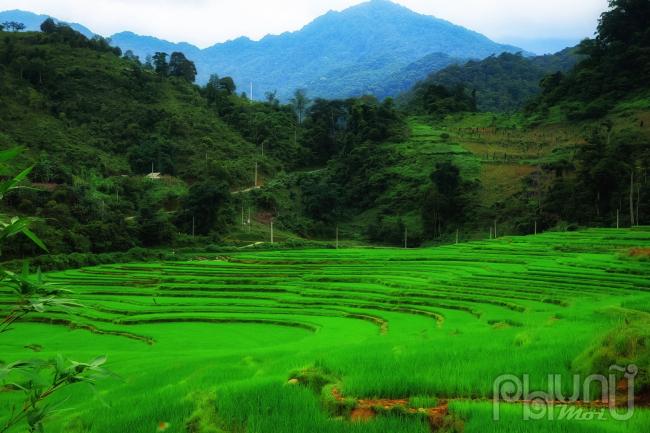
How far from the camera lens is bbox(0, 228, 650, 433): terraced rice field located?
14.8 ft

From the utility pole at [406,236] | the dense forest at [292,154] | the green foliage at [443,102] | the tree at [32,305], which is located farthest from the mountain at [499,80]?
the tree at [32,305]

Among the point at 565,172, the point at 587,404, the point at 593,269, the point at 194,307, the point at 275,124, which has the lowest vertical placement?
the point at 194,307

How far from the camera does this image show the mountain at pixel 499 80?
109312 millimetres

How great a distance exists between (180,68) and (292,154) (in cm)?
2863

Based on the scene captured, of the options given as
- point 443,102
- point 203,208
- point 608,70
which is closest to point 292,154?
point 443,102

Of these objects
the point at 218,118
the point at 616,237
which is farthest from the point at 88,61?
the point at 616,237

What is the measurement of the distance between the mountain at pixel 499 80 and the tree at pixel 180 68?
45.5 m

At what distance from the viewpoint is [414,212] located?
208 feet

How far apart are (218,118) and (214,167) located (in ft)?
64.5

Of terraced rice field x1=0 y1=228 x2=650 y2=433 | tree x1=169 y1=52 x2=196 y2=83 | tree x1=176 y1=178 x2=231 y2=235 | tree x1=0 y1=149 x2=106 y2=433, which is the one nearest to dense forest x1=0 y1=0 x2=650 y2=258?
tree x1=176 y1=178 x2=231 y2=235

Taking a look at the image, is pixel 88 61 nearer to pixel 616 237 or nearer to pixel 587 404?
pixel 616 237

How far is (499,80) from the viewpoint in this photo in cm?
11981

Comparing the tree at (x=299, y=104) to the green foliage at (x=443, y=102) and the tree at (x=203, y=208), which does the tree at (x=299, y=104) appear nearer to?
the green foliage at (x=443, y=102)

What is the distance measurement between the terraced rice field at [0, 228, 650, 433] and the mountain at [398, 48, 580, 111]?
7861 centimetres
